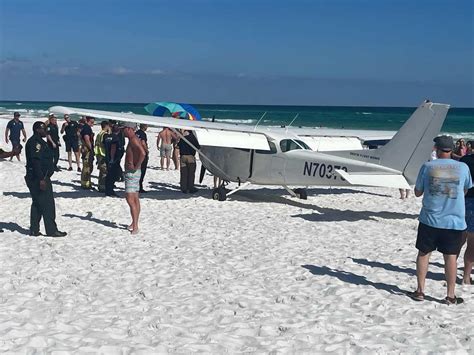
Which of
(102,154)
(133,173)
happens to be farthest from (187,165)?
(133,173)

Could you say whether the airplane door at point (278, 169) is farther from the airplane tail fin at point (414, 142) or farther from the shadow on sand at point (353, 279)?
the shadow on sand at point (353, 279)

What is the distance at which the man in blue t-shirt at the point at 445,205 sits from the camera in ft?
19.3

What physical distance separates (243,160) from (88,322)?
8.35 meters

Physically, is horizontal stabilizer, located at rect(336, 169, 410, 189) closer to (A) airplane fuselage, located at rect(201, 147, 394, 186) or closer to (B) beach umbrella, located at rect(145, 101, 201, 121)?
(A) airplane fuselage, located at rect(201, 147, 394, 186)

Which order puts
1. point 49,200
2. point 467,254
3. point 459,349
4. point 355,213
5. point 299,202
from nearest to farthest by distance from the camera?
1. point 459,349
2. point 467,254
3. point 49,200
4. point 355,213
5. point 299,202

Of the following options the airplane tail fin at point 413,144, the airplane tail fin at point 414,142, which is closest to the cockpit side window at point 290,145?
the airplane tail fin at point 413,144

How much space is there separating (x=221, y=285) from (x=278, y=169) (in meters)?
6.30

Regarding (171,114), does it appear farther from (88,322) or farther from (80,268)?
(88,322)

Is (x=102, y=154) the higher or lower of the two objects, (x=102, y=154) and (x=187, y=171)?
the higher

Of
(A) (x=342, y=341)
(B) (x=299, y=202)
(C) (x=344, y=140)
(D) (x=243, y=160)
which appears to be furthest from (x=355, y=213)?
(A) (x=342, y=341)

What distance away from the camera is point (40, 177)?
8.77 m

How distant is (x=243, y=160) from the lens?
13.5 metres

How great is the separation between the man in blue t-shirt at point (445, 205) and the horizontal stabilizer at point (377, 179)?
4.53 meters

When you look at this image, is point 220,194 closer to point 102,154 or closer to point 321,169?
point 321,169
